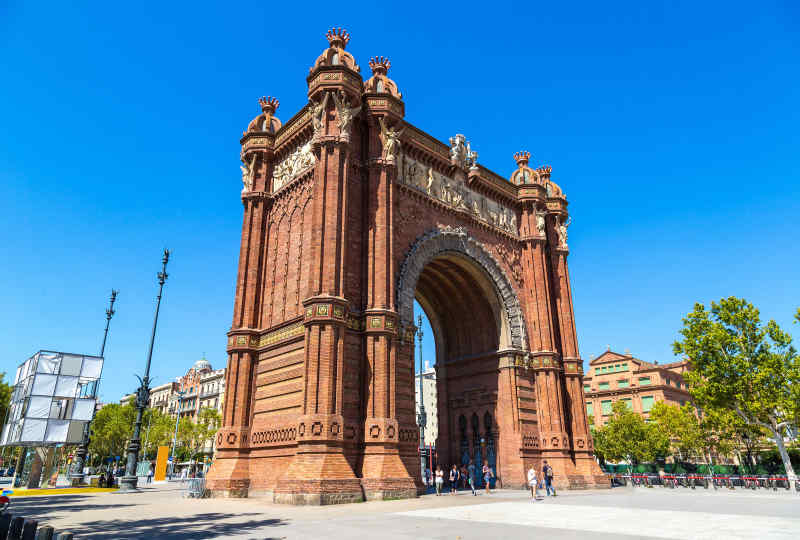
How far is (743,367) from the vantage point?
31969 mm

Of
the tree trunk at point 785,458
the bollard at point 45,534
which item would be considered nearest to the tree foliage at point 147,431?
the tree trunk at point 785,458

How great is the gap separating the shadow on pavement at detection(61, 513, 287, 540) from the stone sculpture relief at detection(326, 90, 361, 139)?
16.4 m

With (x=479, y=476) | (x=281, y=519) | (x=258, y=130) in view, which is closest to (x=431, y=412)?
(x=479, y=476)

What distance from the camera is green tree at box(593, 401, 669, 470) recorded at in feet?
166

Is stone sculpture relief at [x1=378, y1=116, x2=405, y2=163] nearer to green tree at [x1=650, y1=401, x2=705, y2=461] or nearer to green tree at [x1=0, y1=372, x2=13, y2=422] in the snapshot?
green tree at [x1=650, y1=401, x2=705, y2=461]

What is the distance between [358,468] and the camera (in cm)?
1998

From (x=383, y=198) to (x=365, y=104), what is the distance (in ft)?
17.5

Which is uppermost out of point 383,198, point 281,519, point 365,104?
point 365,104

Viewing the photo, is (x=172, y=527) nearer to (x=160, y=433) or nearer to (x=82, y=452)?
(x=82, y=452)

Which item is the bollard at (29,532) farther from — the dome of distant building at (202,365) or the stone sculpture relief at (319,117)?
the dome of distant building at (202,365)

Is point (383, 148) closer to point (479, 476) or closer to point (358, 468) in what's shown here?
point (358, 468)

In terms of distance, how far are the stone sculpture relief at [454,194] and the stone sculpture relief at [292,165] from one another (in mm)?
4923

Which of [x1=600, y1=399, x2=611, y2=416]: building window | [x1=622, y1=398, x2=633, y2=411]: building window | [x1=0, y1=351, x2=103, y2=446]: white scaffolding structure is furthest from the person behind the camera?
[x1=600, y1=399, x2=611, y2=416]: building window

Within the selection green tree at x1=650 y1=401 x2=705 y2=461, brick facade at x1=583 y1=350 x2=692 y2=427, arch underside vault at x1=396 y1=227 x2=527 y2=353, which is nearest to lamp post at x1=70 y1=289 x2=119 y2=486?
arch underside vault at x1=396 y1=227 x2=527 y2=353
